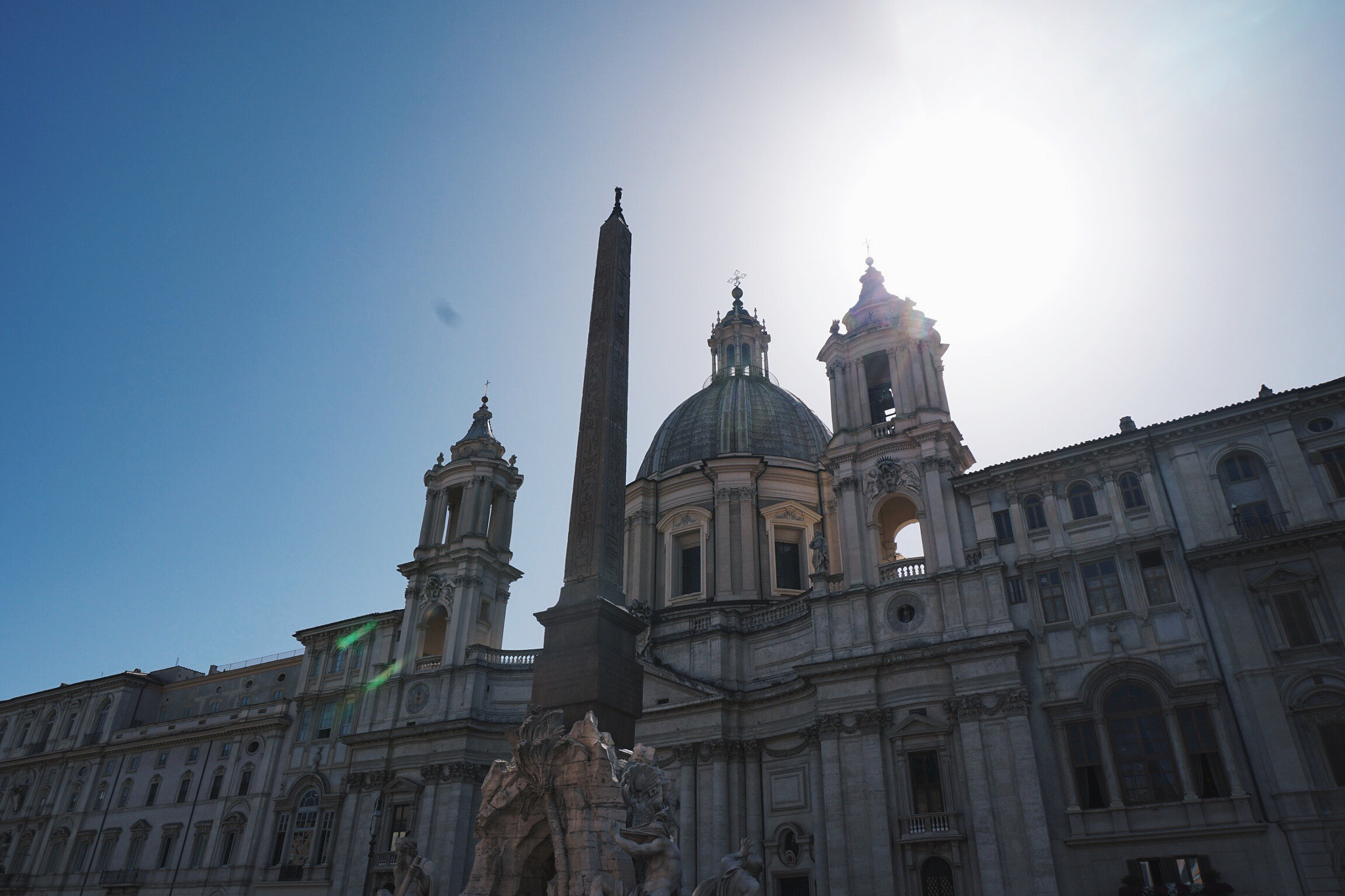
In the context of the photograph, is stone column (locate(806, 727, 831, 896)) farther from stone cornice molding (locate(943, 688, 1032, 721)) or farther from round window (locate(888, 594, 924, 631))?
stone cornice molding (locate(943, 688, 1032, 721))

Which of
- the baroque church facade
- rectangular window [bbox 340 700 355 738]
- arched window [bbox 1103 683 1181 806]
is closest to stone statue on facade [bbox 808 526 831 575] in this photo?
the baroque church facade

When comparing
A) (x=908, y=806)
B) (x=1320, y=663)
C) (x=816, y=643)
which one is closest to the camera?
(x=1320, y=663)

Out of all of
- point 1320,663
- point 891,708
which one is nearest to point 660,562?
point 891,708

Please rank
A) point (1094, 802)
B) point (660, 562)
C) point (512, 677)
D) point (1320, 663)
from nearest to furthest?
point (1320, 663)
point (1094, 802)
point (512, 677)
point (660, 562)

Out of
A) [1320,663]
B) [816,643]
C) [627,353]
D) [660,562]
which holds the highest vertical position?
[660,562]

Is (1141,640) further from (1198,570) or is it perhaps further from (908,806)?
(908,806)

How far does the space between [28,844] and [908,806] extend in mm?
49554

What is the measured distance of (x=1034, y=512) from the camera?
1157 inches

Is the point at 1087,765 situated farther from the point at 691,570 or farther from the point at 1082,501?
the point at 691,570

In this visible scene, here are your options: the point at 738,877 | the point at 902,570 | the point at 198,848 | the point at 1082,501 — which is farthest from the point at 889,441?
the point at 198,848

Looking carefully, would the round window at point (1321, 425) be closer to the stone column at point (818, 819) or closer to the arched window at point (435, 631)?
the stone column at point (818, 819)

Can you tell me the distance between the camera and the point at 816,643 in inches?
1236

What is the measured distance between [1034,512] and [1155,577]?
166 inches

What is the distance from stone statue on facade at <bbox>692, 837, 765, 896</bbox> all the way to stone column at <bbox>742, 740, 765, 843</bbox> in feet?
59.6
